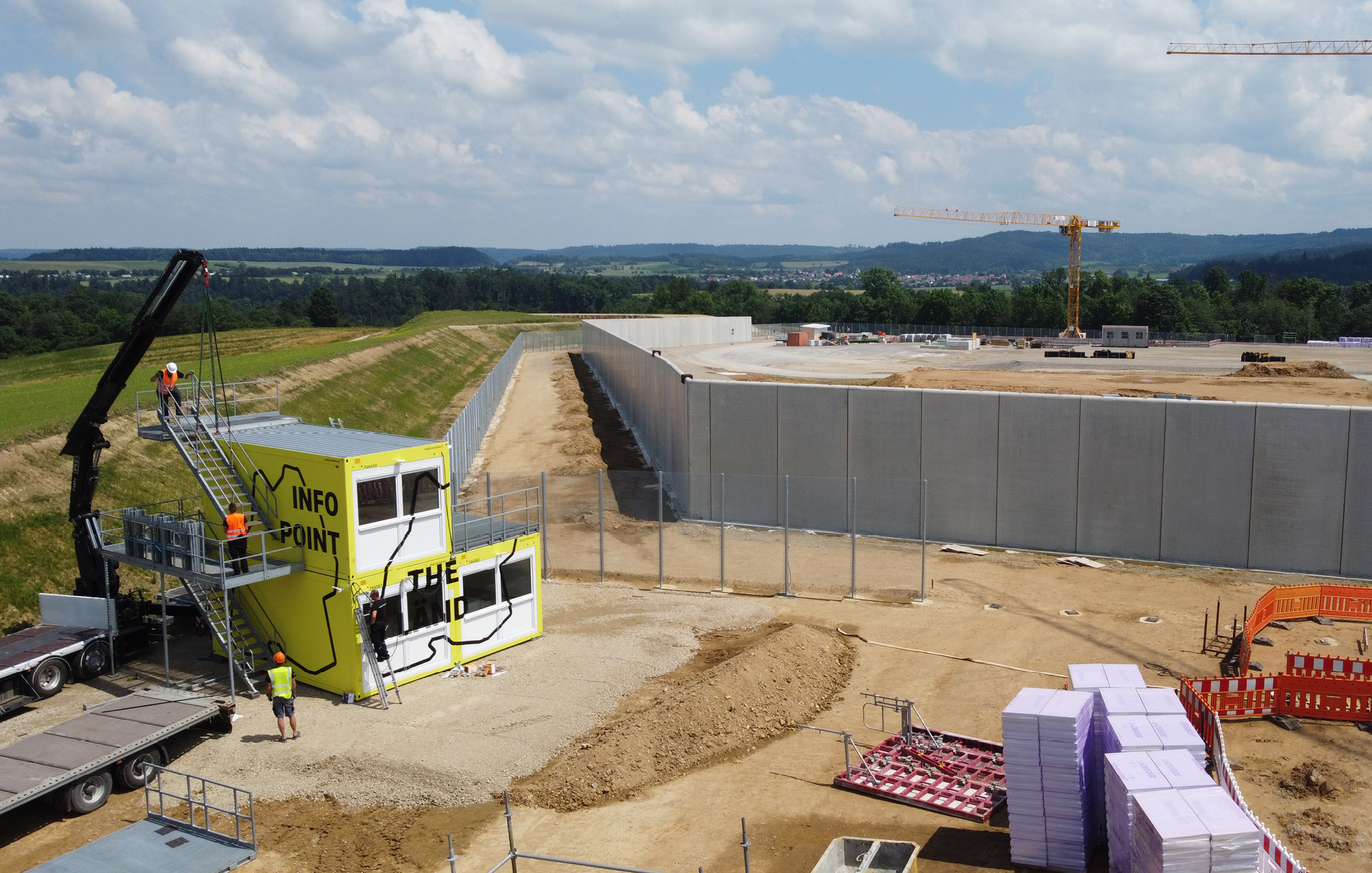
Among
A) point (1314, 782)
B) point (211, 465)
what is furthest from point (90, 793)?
point (1314, 782)

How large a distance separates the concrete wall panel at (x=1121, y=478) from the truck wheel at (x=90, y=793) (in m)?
23.6

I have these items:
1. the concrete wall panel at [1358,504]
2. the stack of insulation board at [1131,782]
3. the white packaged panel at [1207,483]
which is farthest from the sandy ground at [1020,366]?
the stack of insulation board at [1131,782]

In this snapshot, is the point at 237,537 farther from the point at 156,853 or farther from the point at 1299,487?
the point at 1299,487

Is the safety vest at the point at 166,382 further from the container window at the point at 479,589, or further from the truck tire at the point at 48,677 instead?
the container window at the point at 479,589

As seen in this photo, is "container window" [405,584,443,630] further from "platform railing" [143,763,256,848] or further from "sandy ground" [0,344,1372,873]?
"platform railing" [143,763,256,848]

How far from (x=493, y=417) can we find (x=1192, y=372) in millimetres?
46585

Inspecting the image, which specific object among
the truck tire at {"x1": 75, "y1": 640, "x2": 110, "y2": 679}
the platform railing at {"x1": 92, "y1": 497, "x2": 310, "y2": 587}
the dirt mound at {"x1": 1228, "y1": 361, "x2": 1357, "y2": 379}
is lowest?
the truck tire at {"x1": 75, "y1": 640, "x2": 110, "y2": 679}

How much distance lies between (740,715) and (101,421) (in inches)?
541

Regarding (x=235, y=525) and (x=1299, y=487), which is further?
(x=1299, y=487)

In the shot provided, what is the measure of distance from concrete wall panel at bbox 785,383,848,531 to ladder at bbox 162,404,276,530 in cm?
1604

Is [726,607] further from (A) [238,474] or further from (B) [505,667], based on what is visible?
(A) [238,474]

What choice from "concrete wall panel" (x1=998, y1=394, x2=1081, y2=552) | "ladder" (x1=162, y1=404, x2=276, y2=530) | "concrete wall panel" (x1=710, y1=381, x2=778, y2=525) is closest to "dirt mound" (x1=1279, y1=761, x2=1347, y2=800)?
"concrete wall panel" (x1=998, y1=394, x2=1081, y2=552)

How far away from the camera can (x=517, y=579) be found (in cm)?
2139

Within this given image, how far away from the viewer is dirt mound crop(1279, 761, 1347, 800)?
14914 millimetres
